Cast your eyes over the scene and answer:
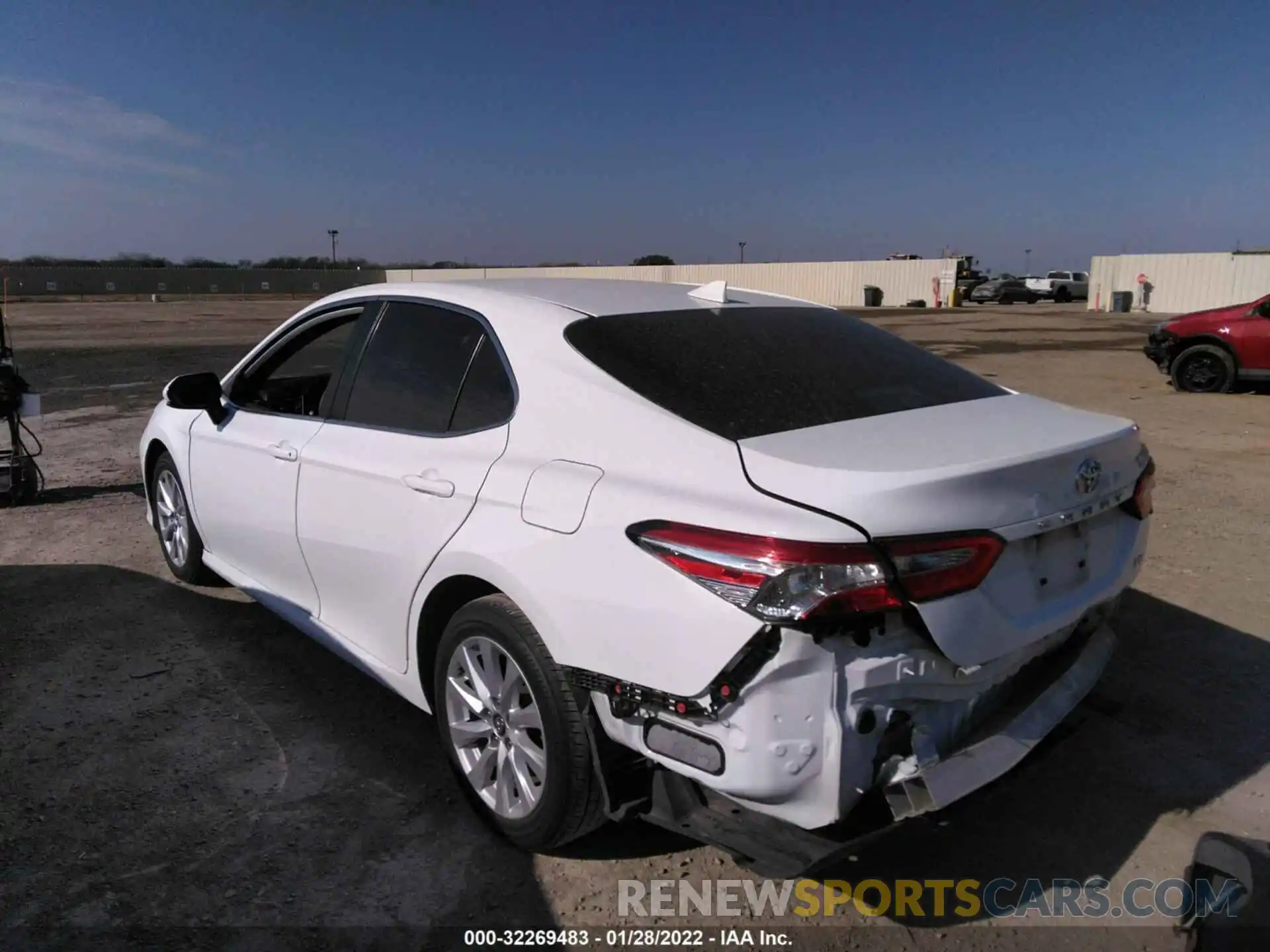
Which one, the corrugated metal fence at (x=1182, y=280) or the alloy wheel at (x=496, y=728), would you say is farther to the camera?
the corrugated metal fence at (x=1182, y=280)

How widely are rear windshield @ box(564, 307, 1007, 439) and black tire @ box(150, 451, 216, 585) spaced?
9.40ft

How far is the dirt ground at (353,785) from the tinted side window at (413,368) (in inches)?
47.5

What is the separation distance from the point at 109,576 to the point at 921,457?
471 centimetres

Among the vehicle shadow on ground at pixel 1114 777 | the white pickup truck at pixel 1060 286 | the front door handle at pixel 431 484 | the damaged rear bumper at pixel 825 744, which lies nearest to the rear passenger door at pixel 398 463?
the front door handle at pixel 431 484

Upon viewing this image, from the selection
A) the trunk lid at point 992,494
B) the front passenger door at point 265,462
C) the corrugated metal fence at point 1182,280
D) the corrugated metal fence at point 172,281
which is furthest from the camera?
the corrugated metal fence at point 172,281

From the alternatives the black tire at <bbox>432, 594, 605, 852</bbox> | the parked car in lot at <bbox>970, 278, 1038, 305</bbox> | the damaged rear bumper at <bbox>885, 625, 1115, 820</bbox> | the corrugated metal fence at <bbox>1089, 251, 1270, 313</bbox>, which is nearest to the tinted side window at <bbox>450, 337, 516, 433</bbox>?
the black tire at <bbox>432, 594, 605, 852</bbox>

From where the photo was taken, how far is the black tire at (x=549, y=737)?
2.50 m

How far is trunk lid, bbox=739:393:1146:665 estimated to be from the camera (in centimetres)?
216

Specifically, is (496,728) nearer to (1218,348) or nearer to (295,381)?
(295,381)

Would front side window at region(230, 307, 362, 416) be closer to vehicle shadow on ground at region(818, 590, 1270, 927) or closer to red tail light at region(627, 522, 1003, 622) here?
red tail light at region(627, 522, 1003, 622)

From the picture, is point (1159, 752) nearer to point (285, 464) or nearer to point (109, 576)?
point (285, 464)

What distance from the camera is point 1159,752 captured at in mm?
3387

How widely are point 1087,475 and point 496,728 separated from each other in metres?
1.82

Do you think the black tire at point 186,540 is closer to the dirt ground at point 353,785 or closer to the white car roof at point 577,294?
the dirt ground at point 353,785
